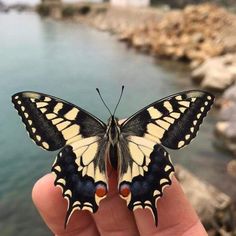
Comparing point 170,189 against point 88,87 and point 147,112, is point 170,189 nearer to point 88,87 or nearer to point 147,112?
point 147,112

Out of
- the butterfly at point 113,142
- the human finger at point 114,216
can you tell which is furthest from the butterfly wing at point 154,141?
the human finger at point 114,216

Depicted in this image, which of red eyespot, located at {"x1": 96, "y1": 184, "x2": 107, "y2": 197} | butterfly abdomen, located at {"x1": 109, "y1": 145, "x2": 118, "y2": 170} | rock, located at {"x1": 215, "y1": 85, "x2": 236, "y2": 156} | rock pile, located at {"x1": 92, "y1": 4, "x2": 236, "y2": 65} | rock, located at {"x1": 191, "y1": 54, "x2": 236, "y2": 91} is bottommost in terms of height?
rock pile, located at {"x1": 92, "y1": 4, "x2": 236, "y2": 65}

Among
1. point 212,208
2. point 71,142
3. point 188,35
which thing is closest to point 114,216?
point 71,142

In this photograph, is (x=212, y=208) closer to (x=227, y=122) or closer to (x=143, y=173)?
(x=143, y=173)

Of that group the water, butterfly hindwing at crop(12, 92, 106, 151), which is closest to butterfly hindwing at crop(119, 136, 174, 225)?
butterfly hindwing at crop(12, 92, 106, 151)

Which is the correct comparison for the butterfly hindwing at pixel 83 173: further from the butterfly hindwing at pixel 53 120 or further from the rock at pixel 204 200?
the rock at pixel 204 200

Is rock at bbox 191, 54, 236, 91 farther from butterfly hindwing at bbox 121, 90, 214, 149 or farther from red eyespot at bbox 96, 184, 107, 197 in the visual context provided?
red eyespot at bbox 96, 184, 107, 197
